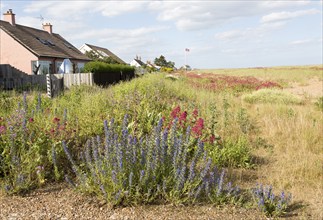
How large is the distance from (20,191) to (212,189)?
2.17 metres

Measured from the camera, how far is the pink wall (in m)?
25.0

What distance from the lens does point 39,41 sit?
92.4 feet

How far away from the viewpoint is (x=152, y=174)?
11.0ft

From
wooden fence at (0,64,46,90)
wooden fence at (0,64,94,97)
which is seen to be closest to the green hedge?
wooden fence at (0,64,94,97)

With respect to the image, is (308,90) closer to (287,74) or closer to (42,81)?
(42,81)

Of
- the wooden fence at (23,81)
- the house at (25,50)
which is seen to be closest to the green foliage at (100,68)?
the wooden fence at (23,81)

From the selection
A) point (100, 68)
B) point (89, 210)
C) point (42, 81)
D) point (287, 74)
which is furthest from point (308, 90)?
point (89, 210)

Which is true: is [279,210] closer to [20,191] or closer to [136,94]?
[20,191]

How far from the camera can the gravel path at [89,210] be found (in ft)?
10.3

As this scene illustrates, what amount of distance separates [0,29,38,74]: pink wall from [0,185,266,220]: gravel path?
77.5 ft

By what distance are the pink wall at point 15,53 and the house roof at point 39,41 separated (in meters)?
0.36

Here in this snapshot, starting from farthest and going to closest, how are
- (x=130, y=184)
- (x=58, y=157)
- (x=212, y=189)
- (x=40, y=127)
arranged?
(x=40, y=127) → (x=58, y=157) → (x=212, y=189) → (x=130, y=184)

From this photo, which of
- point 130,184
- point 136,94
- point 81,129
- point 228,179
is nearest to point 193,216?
point 130,184

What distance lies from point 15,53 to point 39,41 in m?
3.47
